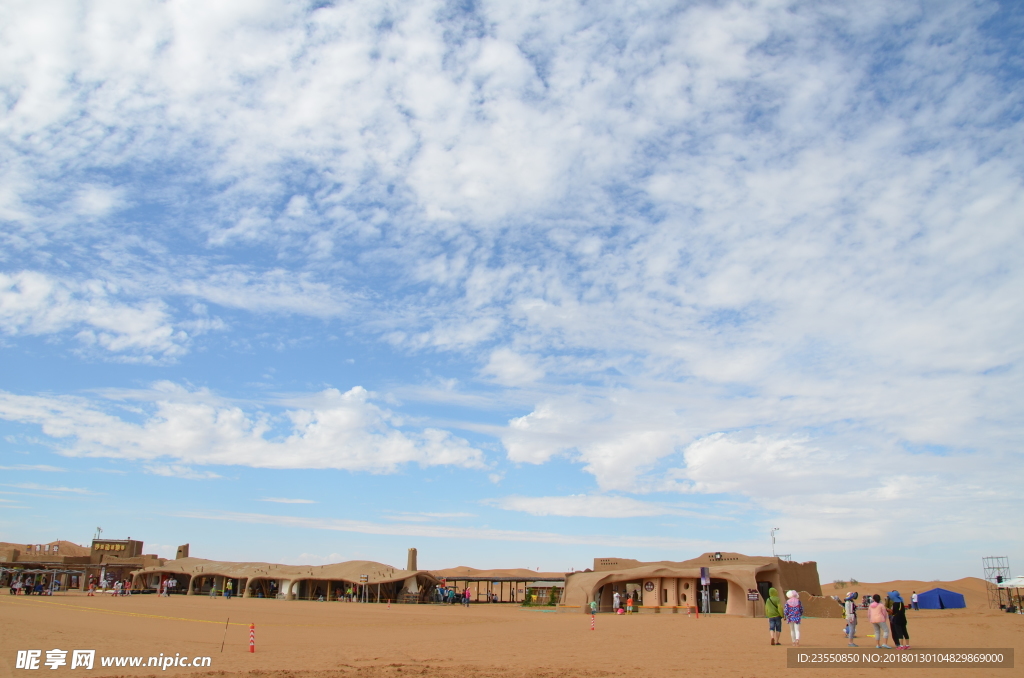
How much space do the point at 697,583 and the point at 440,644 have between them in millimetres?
24221

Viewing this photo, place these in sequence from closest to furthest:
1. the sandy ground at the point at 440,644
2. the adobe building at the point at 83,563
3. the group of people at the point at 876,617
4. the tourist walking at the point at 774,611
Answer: the sandy ground at the point at 440,644 → the group of people at the point at 876,617 → the tourist walking at the point at 774,611 → the adobe building at the point at 83,563

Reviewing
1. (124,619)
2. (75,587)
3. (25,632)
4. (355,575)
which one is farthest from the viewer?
(75,587)

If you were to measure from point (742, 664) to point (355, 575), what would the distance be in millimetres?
42479

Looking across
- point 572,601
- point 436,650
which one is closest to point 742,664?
point 436,650

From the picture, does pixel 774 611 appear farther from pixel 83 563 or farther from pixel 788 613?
pixel 83 563

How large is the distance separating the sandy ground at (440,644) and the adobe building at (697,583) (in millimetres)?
9668

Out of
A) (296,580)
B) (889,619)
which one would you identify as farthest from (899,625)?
(296,580)

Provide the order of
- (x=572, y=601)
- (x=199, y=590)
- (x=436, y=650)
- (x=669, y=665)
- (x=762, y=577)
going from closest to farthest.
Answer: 1. (x=669, y=665)
2. (x=436, y=650)
3. (x=762, y=577)
4. (x=572, y=601)
5. (x=199, y=590)

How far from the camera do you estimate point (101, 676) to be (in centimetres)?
1252

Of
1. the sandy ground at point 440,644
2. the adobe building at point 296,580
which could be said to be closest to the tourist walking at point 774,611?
the sandy ground at point 440,644

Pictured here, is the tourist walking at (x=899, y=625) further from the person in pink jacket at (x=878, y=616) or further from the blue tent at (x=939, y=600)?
the blue tent at (x=939, y=600)

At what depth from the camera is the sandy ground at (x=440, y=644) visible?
13586 mm

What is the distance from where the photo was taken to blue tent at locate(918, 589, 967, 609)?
47625 millimetres

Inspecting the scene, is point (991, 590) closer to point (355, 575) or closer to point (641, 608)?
point (641, 608)
